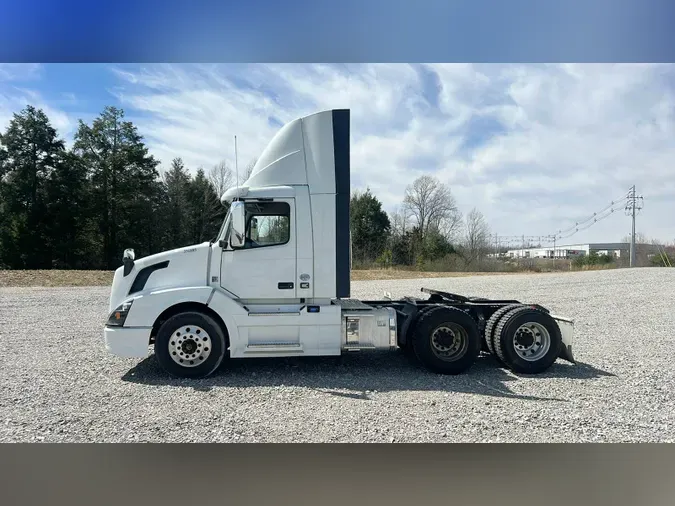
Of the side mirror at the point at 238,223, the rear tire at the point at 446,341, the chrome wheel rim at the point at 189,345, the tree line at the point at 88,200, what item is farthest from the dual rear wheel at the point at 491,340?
the tree line at the point at 88,200

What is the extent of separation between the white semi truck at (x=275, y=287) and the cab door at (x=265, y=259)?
1 cm

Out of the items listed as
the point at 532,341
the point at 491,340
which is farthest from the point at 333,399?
the point at 532,341

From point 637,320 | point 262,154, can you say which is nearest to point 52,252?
point 262,154

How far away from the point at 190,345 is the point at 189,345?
0.01 meters

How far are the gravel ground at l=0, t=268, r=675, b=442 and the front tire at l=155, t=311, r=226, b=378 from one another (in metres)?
0.19

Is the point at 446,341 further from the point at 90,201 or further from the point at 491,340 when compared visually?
the point at 90,201

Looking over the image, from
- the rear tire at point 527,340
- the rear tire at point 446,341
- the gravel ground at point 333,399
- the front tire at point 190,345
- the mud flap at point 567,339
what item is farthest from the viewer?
the mud flap at point 567,339

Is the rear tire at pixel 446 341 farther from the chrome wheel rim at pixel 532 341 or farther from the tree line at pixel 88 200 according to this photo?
the tree line at pixel 88 200

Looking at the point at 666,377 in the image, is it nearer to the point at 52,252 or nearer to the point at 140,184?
the point at 140,184

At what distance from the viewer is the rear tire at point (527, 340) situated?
20.6 ft

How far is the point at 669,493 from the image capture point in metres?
3.66

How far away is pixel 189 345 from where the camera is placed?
5.90 m

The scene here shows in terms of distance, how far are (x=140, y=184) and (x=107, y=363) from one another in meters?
17.8

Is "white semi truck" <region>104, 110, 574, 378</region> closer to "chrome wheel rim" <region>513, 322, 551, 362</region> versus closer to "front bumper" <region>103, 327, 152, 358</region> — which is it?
"front bumper" <region>103, 327, 152, 358</region>
